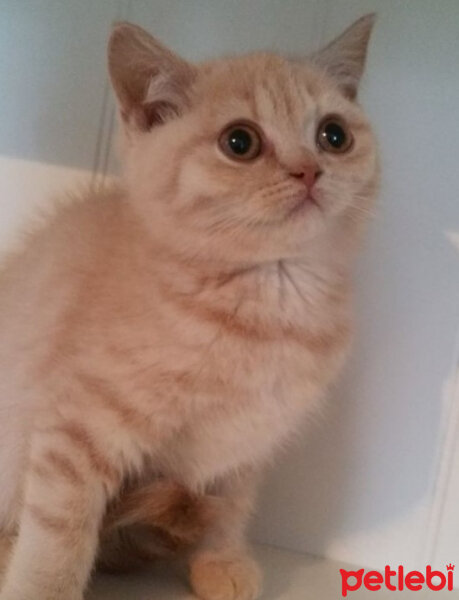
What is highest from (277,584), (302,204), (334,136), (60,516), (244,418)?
(334,136)

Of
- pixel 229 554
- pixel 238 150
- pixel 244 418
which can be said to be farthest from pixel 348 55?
pixel 229 554

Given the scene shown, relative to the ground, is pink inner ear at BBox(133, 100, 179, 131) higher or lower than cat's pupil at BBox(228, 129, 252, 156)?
higher

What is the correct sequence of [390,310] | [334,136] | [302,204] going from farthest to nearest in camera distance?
[390,310] → [334,136] → [302,204]

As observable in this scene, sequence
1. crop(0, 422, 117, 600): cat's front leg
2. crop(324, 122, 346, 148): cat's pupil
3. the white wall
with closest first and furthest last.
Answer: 1. crop(0, 422, 117, 600): cat's front leg
2. crop(324, 122, 346, 148): cat's pupil
3. the white wall

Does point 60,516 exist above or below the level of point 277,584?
above

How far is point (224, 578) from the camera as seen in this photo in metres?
0.95

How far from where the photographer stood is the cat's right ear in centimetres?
90

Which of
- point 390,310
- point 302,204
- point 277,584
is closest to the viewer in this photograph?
point 302,204

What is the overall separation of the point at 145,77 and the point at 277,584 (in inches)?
28.1

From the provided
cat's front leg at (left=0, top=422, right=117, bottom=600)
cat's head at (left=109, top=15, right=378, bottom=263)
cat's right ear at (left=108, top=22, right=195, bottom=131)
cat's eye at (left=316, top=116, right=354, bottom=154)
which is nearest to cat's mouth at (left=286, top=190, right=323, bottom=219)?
cat's head at (left=109, top=15, right=378, bottom=263)

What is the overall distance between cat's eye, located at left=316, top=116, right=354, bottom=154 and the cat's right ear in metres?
0.18

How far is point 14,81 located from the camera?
1307mm

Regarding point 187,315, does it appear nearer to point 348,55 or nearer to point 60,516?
point 60,516

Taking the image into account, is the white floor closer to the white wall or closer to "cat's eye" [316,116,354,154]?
the white wall
